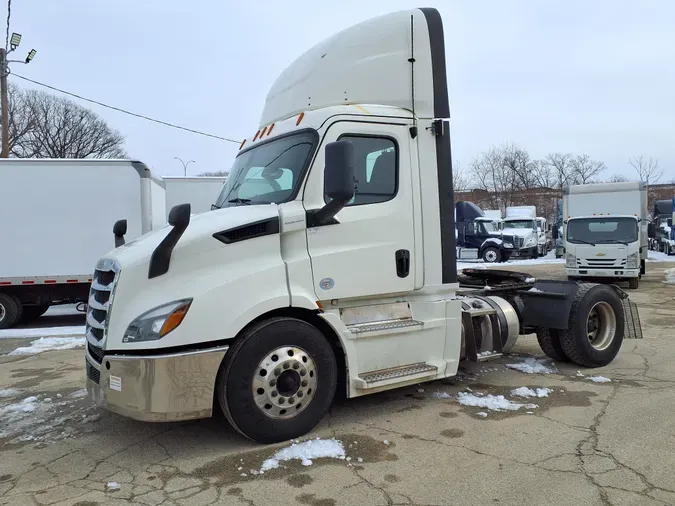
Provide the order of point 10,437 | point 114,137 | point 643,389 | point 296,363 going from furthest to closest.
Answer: point 114,137 < point 643,389 < point 10,437 < point 296,363

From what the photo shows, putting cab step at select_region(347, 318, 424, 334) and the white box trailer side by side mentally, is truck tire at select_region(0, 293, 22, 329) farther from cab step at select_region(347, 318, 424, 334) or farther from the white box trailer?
cab step at select_region(347, 318, 424, 334)

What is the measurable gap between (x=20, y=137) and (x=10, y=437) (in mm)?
45941

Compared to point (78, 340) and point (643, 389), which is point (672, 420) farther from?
point (78, 340)

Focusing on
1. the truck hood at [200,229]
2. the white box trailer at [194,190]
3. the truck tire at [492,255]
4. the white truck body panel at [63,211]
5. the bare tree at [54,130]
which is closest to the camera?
the truck hood at [200,229]

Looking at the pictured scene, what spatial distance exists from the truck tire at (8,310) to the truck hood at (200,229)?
821 cm

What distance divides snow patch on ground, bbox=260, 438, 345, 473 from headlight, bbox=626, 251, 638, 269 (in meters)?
14.6

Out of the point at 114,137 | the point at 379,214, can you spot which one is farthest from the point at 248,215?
the point at 114,137

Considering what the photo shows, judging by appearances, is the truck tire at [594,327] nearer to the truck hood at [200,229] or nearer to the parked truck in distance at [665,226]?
the truck hood at [200,229]

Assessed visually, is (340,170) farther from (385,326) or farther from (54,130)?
(54,130)

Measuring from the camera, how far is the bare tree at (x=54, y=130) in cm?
4374

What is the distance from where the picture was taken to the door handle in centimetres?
494

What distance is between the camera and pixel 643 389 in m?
5.75

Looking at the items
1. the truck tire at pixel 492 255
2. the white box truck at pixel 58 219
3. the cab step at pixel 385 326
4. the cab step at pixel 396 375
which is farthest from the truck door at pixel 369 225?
the truck tire at pixel 492 255

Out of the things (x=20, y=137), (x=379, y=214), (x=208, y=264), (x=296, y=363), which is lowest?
(x=296, y=363)
